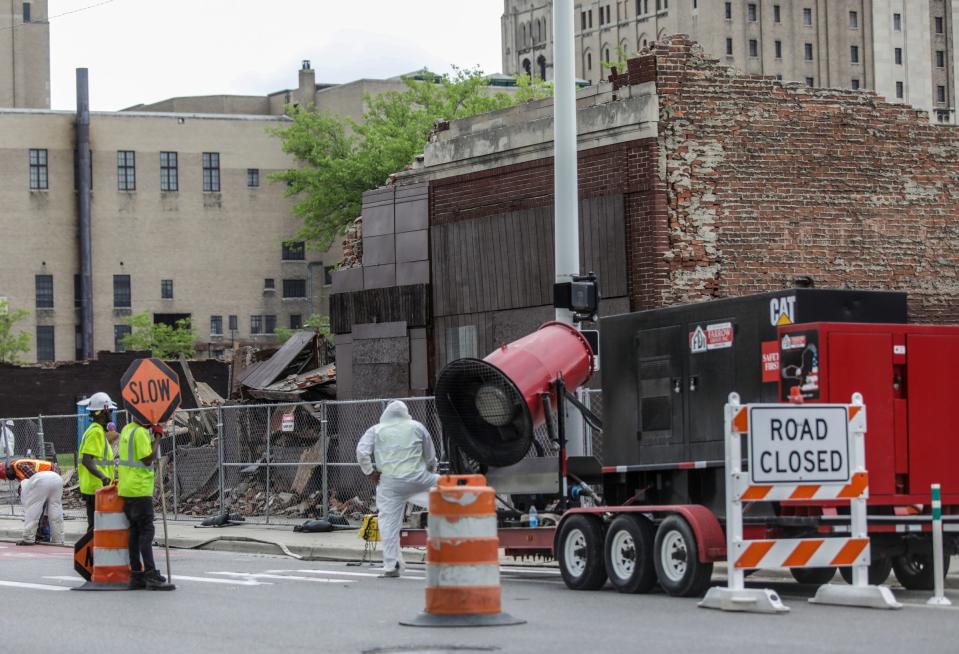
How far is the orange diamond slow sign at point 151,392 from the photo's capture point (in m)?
20.0

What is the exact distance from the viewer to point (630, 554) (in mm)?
14938

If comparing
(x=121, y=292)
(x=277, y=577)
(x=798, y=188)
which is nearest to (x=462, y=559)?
(x=277, y=577)

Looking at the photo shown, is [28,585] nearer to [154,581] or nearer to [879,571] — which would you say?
[154,581]

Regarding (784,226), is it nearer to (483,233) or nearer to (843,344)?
(483,233)

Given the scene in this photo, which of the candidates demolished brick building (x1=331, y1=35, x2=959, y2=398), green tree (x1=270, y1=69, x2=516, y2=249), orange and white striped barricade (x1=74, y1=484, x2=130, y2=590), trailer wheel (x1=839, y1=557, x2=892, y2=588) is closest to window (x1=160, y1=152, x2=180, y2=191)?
green tree (x1=270, y1=69, x2=516, y2=249)

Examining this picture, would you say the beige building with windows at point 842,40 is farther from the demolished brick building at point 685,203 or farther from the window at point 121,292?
the demolished brick building at point 685,203

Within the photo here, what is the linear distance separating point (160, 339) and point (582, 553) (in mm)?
79954

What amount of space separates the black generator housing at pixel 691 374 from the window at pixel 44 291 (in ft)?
282

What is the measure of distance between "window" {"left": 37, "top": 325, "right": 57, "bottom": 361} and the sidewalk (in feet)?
242

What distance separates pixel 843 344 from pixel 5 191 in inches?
3522

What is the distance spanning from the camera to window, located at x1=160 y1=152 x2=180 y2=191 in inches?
3960

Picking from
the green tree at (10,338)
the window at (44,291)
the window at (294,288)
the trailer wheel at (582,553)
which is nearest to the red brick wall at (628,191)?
the trailer wheel at (582,553)

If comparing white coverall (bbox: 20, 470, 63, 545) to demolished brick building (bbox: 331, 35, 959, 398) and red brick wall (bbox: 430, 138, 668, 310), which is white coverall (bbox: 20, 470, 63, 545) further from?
red brick wall (bbox: 430, 138, 668, 310)

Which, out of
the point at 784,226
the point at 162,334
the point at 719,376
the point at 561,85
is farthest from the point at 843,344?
the point at 162,334
